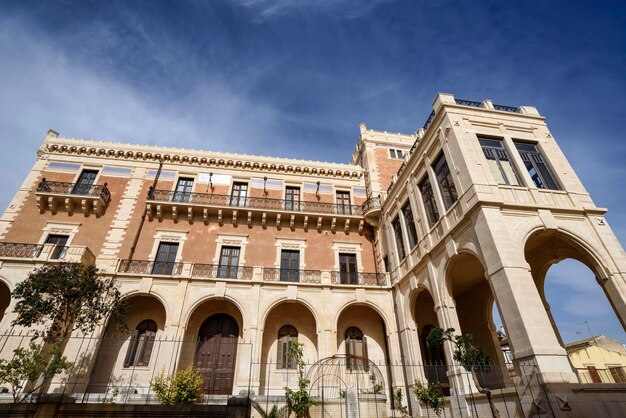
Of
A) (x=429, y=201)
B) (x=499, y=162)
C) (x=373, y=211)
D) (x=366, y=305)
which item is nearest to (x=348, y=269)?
(x=366, y=305)

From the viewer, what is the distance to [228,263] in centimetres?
1753

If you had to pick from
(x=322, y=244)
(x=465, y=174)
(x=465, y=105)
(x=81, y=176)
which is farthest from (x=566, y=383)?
Answer: (x=81, y=176)

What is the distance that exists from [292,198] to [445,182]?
34.4 feet

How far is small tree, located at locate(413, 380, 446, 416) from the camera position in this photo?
36.2 ft

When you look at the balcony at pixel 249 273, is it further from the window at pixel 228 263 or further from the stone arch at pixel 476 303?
the stone arch at pixel 476 303

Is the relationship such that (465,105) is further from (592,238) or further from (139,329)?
(139,329)

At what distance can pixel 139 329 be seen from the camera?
1521 centimetres

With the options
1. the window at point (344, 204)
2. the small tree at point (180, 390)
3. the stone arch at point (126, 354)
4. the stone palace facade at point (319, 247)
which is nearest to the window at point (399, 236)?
the stone palace facade at point (319, 247)

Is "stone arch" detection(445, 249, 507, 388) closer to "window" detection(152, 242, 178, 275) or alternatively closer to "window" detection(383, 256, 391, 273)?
"window" detection(383, 256, 391, 273)

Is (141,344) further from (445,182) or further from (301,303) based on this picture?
(445,182)

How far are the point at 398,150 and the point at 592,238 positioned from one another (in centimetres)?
1452

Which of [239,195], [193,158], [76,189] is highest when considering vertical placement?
[193,158]

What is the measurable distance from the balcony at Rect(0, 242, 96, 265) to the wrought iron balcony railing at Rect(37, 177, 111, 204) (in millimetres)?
3579

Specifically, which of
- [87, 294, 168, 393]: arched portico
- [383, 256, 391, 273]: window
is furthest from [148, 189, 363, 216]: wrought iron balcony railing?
[87, 294, 168, 393]: arched portico
